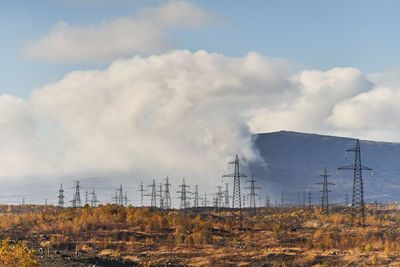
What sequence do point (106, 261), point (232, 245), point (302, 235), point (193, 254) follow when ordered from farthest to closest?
point (302, 235) → point (232, 245) → point (193, 254) → point (106, 261)

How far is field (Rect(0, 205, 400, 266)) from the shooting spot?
60.9m

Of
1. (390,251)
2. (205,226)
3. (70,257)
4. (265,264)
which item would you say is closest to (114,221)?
(205,226)

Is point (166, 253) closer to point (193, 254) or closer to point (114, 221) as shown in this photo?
point (193, 254)

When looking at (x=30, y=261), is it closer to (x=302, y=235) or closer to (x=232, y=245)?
(x=232, y=245)

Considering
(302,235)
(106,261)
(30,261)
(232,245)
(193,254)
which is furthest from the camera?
(302,235)

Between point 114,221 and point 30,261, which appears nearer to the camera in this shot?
point 30,261

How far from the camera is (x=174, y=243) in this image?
78312 mm

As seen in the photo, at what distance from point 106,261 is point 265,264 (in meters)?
18.2

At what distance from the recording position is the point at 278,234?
92.2 meters

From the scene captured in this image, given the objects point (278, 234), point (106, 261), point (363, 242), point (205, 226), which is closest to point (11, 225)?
point (205, 226)

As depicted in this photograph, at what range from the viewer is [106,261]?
6047cm

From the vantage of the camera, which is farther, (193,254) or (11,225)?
(11,225)

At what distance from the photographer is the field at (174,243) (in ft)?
200

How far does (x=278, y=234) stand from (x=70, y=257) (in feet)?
137
